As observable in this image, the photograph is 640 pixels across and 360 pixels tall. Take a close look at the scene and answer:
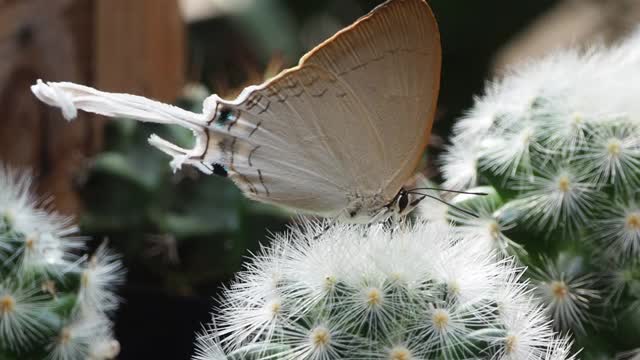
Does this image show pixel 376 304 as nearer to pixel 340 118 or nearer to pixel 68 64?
A: pixel 340 118

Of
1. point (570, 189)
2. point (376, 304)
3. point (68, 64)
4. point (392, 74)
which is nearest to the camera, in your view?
point (376, 304)

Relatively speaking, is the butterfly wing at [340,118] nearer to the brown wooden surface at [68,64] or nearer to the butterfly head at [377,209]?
the butterfly head at [377,209]

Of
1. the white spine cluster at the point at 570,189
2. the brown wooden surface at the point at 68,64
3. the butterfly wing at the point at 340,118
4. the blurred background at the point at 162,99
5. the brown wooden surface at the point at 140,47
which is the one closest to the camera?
the butterfly wing at the point at 340,118

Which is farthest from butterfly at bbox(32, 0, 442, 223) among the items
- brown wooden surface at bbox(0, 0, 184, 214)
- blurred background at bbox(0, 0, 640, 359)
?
brown wooden surface at bbox(0, 0, 184, 214)

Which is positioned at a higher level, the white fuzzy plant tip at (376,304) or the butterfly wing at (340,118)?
the butterfly wing at (340,118)

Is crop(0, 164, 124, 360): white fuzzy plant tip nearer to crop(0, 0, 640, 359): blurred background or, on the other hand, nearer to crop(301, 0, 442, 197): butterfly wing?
crop(0, 0, 640, 359): blurred background

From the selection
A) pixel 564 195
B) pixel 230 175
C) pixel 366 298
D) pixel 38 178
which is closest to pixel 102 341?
pixel 230 175

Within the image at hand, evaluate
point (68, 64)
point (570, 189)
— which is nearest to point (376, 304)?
point (570, 189)

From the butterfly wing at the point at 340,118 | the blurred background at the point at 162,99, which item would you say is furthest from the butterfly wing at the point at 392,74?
the blurred background at the point at 162,99
